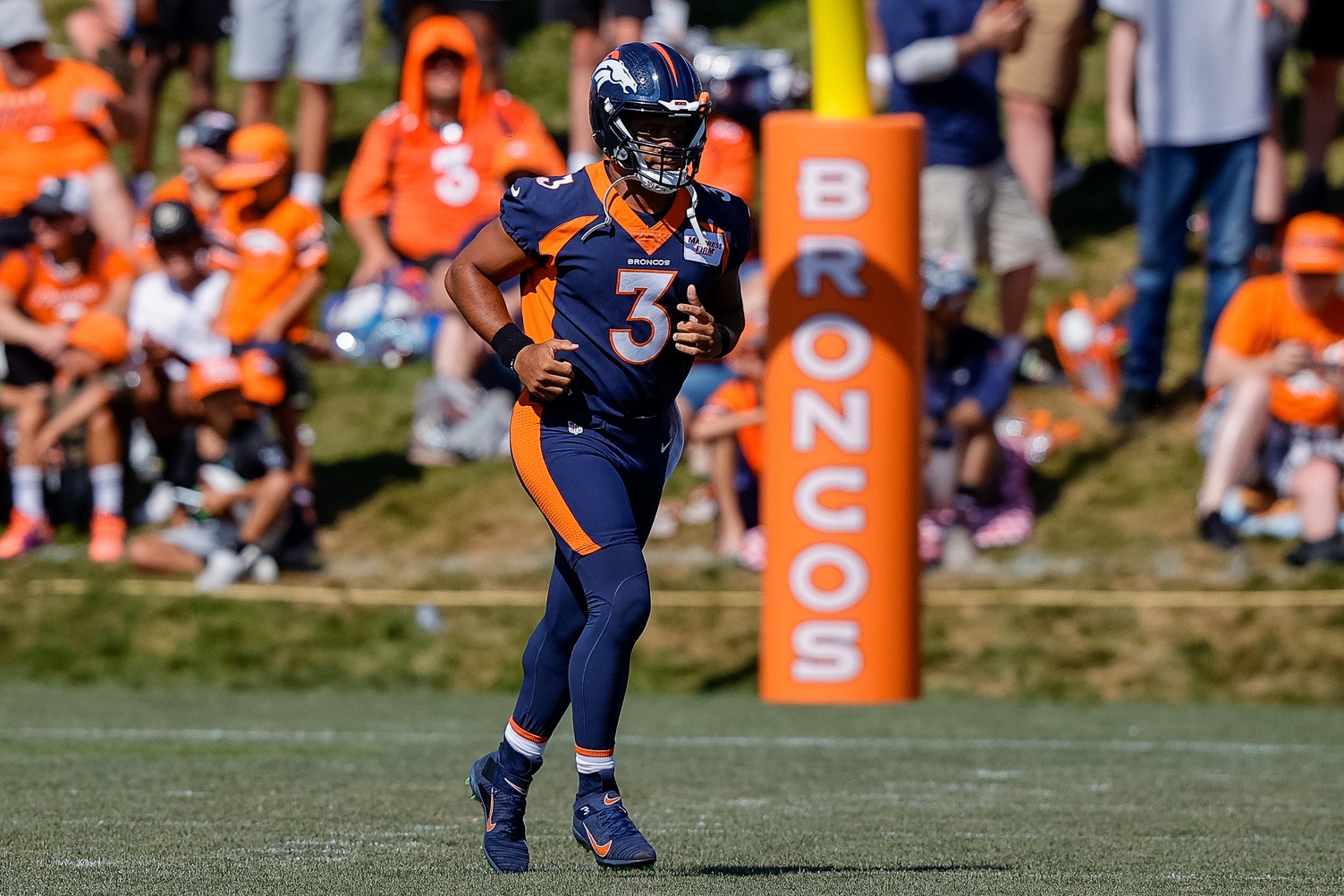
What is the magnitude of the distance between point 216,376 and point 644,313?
6203mm

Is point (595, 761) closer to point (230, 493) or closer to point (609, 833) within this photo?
point (609, 833)

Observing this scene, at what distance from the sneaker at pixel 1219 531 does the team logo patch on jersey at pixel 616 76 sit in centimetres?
613

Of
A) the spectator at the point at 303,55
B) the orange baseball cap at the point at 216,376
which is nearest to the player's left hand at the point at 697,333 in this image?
the orange baseball cap at the point at 216,376

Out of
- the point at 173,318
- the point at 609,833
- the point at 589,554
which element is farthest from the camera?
the point at 173,318

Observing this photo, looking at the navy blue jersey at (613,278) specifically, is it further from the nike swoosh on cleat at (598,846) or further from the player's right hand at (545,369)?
the nike swoosh on cleat at (598,846)

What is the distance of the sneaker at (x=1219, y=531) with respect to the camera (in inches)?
404

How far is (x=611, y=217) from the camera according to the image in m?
5.01

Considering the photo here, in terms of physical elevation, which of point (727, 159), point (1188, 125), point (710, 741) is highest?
point (1188, 125)

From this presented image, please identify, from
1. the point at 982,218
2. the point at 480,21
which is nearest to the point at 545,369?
the point at 982,218

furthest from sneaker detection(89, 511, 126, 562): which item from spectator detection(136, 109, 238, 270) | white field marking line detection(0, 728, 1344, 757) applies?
white field marking line detection(0, 728, 1344, 757)

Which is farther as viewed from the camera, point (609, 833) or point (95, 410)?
point (95, 410)

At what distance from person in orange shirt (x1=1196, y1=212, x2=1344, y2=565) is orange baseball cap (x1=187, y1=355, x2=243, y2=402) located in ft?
16.5

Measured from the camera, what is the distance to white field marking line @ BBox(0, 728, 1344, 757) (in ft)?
25.7

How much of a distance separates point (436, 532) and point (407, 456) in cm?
91
